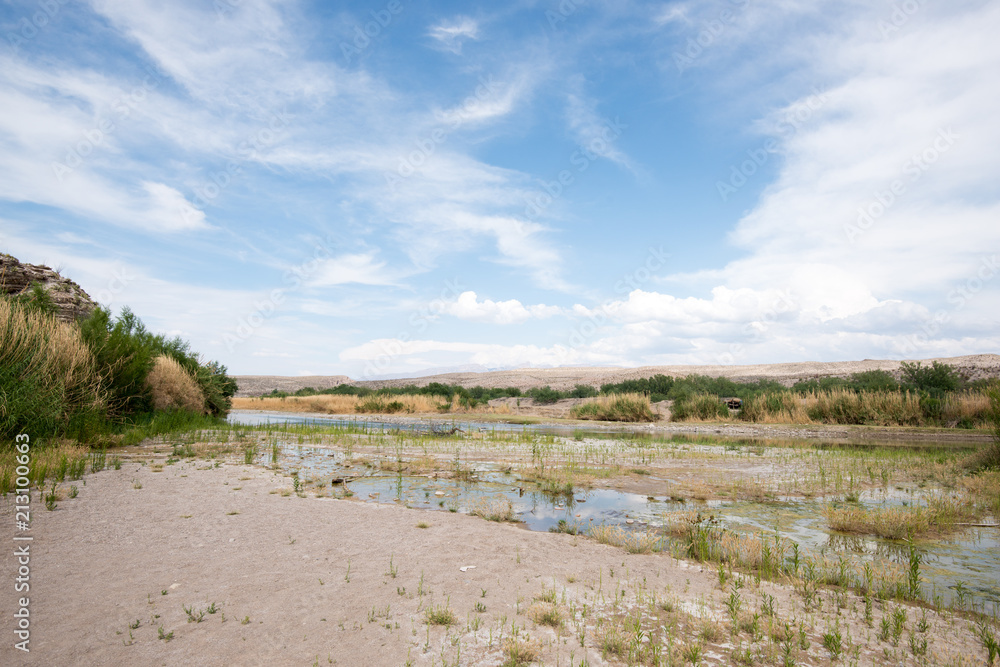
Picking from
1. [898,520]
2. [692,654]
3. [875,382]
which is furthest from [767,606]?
[875,382]

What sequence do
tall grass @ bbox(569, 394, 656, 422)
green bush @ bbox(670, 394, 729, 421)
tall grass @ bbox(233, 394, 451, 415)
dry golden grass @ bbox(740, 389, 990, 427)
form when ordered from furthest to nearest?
tall grass @ bbox(233, 394, 451, 415), tall grass @ bbox(569, 394, 656, 422), green bush @ bbox(670, 394, 729, 421), dry golden grass @ bbox(740, 389, 990, 427)

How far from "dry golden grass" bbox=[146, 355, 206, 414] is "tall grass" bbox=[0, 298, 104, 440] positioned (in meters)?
5.51

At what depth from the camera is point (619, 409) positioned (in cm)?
3309

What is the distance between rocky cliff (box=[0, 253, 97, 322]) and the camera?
1802 cm

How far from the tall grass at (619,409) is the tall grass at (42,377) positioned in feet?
89.9

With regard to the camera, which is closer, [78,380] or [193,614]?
[193,614]

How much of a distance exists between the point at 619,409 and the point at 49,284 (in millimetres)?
29839

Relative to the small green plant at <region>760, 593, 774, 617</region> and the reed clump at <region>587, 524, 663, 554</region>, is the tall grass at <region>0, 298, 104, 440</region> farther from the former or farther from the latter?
the small green plant at <region>760, 593, 774, 617</region>

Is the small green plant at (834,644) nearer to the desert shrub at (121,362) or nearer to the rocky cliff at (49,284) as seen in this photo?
the desert shrub at (121,362)

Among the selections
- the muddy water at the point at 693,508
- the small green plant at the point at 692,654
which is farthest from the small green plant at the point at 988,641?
the small green plant at the point at 692,654

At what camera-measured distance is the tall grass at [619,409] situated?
32.5 meters

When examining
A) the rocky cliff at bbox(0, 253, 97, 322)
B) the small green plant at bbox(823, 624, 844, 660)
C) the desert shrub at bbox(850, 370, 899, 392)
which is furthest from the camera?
the desert shrub at bbox(850, 370, 899, 392)

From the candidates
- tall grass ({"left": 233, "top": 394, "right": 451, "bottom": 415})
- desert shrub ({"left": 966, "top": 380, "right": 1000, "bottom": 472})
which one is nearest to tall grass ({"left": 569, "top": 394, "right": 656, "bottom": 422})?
tall grass ({"left": 233, "top": 394, "right": 451, "bottom": 415})

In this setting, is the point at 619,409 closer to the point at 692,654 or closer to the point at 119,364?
the point at 119,364
